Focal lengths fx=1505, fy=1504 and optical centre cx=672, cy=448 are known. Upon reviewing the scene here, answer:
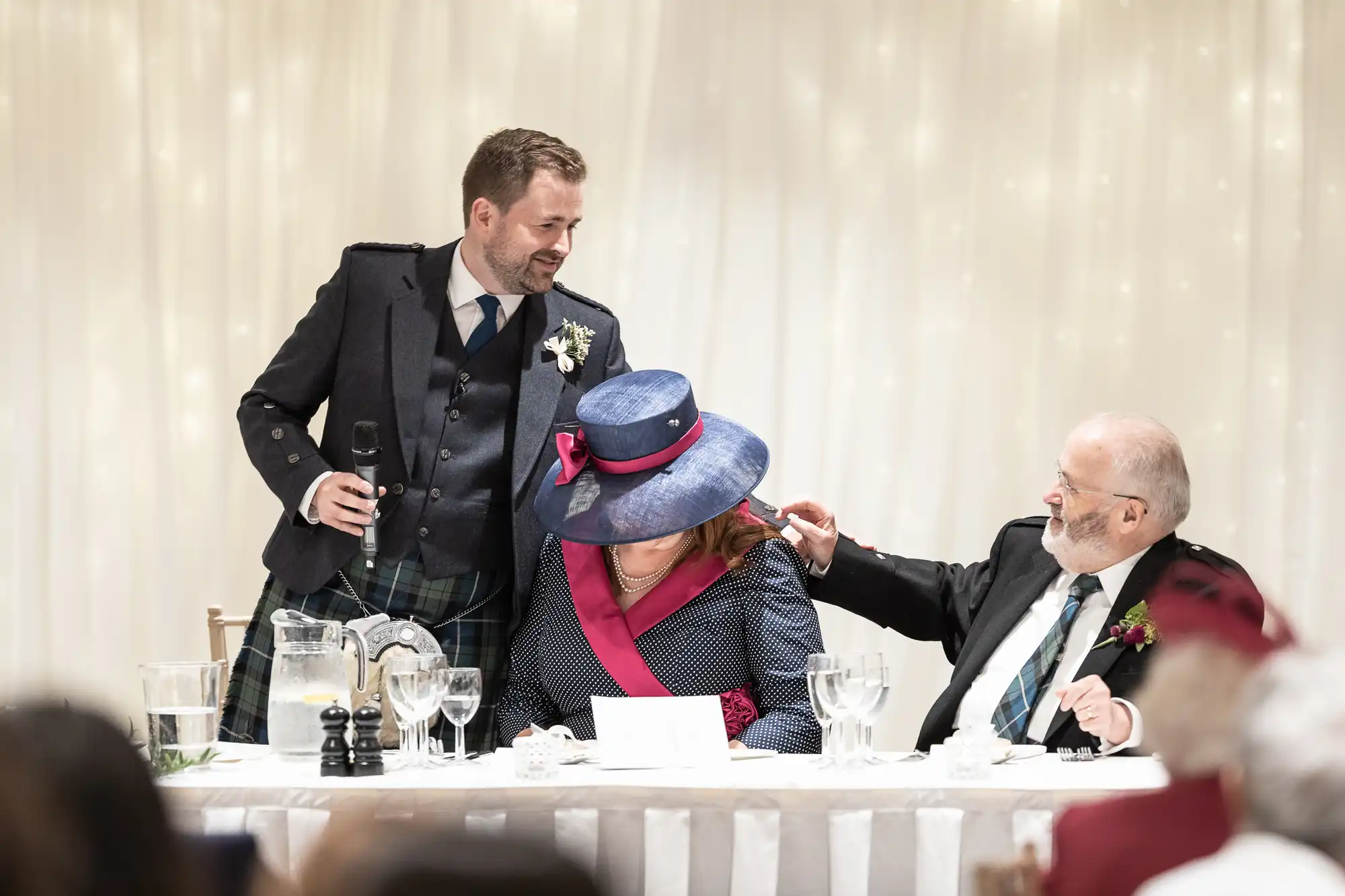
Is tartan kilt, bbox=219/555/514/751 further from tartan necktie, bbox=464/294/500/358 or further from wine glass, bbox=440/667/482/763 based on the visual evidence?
wine glass, bbox=440/667/482/763

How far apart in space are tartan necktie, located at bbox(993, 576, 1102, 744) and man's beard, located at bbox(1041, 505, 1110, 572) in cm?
6

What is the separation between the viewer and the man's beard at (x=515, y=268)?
11.0ft

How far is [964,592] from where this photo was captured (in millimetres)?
3469

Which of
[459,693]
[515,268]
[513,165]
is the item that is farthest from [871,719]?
[513,165]

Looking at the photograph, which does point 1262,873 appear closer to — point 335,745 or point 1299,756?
point 1299,756

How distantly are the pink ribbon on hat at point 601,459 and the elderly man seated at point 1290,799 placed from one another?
6.53ft

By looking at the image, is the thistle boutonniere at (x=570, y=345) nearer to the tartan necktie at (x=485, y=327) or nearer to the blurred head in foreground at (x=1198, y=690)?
the tartan necktie at (x=485, y=327)

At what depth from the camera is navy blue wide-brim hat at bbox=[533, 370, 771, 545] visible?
9.77 ft

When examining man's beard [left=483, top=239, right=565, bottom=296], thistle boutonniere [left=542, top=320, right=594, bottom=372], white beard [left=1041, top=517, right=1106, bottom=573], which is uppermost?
man's beard [left=483, top=239, right=565, bottom=296]

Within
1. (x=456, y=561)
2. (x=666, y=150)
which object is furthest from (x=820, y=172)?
(x=456, y=561)

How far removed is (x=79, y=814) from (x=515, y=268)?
2.54 m

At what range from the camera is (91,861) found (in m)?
0.88

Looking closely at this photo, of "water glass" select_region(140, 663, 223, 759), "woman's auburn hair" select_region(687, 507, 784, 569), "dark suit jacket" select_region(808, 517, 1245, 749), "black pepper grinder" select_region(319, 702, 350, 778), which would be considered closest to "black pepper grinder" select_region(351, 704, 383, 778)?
"black pepper grinder" select_region(319, 702, 350, 778)

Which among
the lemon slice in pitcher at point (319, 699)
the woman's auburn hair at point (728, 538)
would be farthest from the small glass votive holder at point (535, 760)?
the woman's auburn hair at point (728, 538)
